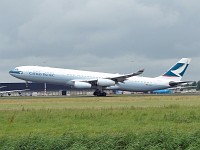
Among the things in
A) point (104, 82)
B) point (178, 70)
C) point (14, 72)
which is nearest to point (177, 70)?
point (178, 70)

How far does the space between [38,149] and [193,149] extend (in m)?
5.06

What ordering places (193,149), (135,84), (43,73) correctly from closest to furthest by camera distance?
1. (193,149)
2. (43,73)
3. (135,84)

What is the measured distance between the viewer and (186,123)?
26.1 metres

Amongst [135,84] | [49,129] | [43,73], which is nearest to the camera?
[49,129]

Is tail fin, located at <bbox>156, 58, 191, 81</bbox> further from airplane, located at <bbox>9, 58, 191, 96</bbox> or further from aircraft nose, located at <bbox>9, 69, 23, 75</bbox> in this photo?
aircraft nose, located at <bbox>9, 69, 23, 75</bbox>

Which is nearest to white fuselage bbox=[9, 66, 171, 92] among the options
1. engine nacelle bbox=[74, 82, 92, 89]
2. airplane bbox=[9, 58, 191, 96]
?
airplane bbox=[9, 58, 191, 96]

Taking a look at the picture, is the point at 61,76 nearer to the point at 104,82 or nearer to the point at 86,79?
the point at 86,79

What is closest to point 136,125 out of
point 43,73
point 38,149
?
point 38,149

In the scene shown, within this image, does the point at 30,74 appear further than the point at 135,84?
No

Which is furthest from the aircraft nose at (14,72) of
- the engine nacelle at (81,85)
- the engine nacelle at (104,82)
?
the engine nacelle at (104,82)

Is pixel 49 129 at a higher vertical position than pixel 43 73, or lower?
lower

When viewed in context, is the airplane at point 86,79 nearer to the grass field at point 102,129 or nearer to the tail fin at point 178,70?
the tail fin at point 178,70

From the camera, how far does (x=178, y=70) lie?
93.2 meters

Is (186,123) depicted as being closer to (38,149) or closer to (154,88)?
(38,149)
